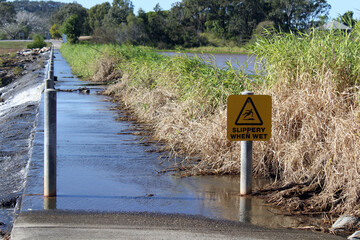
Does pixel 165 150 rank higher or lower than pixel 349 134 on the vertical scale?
lower

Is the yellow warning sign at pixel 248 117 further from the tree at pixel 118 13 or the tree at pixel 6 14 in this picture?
the tree at pixel 6 14

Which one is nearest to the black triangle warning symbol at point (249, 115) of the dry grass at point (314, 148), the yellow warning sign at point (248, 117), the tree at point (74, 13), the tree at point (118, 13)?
the yellow warning sign at point (248, 117)

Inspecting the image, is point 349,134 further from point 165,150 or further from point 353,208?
point 165,150

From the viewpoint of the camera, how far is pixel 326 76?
20.9 ft

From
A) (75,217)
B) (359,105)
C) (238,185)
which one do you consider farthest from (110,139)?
(359,105)

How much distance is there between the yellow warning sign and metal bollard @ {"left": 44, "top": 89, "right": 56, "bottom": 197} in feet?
5.96

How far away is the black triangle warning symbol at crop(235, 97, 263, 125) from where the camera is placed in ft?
16.6

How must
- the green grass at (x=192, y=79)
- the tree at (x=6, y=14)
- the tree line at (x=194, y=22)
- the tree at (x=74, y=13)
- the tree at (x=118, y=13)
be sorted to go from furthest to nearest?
1. the tree at (x=6, y=14)
2. the tree at (x=74, y=13)
3. the tree at (x=118, y=13)
4. the tree line at (x=194, y=22)
5. the green grass at (x=192, y=79)

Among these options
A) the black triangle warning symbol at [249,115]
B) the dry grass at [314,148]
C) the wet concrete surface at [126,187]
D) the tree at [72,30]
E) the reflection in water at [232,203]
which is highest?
the tree at [72,30]

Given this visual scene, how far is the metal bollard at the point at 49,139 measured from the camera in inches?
199

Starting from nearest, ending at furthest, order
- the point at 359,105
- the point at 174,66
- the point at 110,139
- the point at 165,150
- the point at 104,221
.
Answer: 1. the point at 104,221
2. the point at 359,105
3. the point at 165,150
4. the point at 110,139
5. the point at 174,66

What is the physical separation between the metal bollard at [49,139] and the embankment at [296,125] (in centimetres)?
196

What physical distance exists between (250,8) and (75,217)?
63.2 metres

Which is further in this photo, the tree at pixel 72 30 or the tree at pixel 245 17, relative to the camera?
the tree at pixel 72 30
